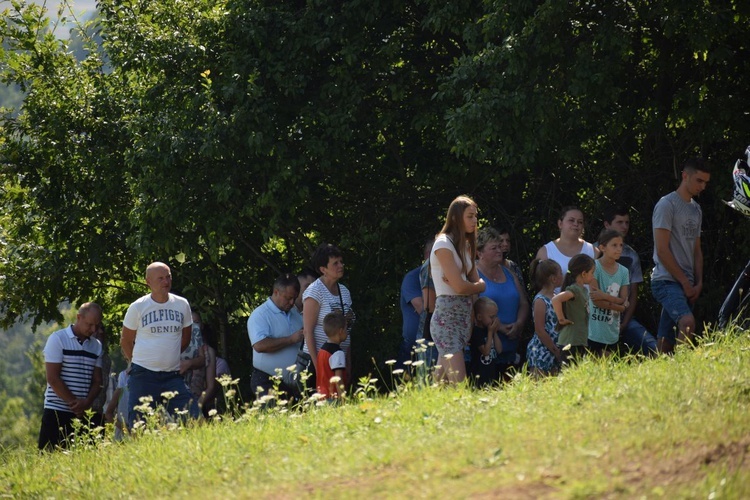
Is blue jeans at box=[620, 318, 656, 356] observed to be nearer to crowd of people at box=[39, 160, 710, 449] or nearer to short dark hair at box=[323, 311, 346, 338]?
crowd of people at box=[39, 160, 710, 449]

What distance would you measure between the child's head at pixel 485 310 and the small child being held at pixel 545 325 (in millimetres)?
340

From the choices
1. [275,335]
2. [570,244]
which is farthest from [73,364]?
[570,244]

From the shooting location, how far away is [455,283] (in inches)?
326

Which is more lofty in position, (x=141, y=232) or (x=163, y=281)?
(x=141, y=232)

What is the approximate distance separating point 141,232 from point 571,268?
22.5 feet

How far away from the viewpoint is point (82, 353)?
34.7 feet

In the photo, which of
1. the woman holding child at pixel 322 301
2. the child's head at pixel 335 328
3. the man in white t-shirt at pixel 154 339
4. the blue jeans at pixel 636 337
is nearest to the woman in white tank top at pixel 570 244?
the blue jeans at pixel 636 337

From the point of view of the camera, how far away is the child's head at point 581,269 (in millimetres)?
8438

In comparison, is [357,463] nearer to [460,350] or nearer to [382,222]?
[460,350]

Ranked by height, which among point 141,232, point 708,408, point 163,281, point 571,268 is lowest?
point 708,408

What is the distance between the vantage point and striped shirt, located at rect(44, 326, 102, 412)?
1051 cm

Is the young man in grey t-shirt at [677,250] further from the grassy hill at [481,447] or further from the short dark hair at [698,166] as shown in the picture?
the grassy hill at [481,447]

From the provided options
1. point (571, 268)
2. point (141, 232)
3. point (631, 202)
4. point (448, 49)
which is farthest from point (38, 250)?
point (571, 268)

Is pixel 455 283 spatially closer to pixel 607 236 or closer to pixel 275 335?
pixel 607 236
